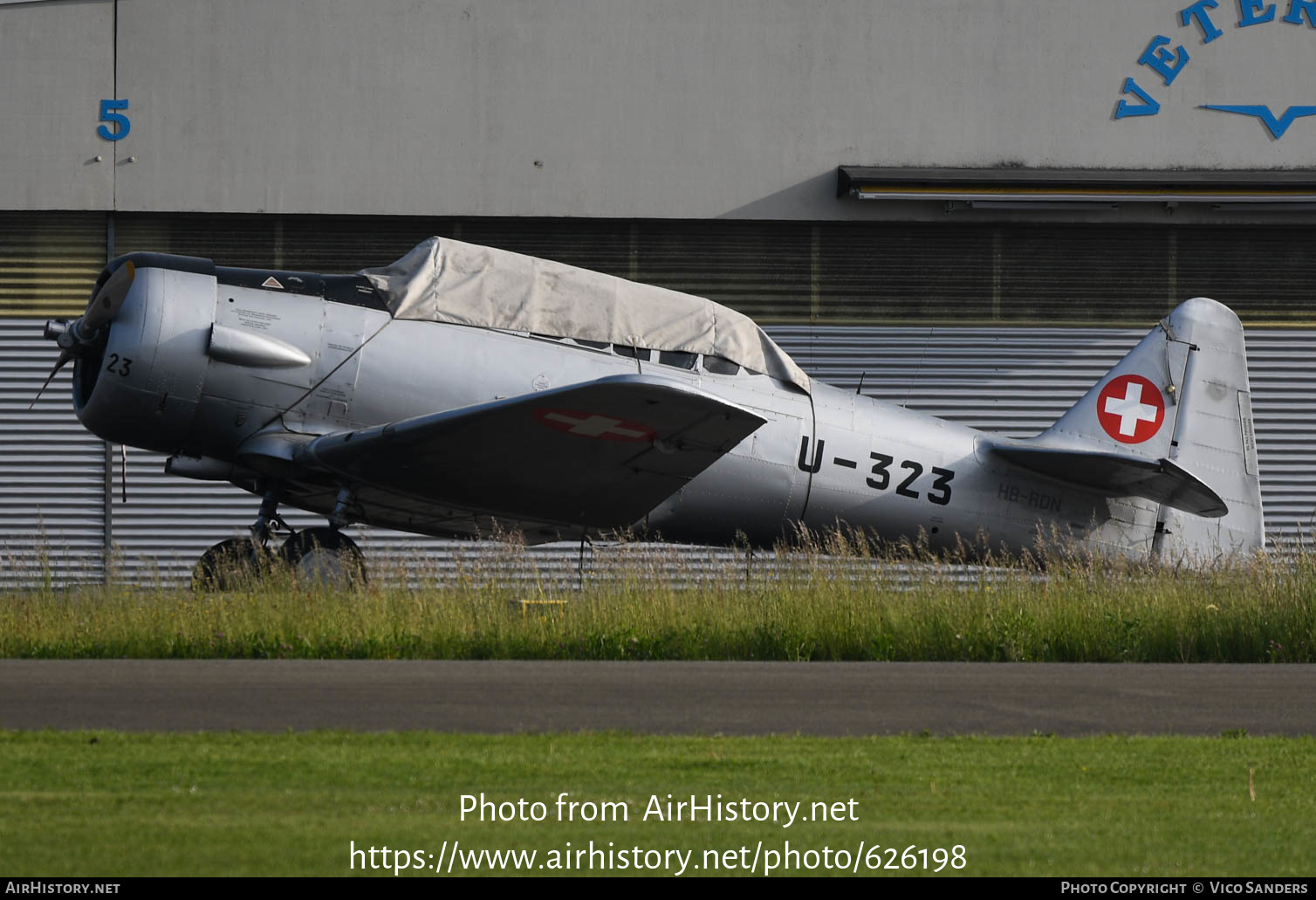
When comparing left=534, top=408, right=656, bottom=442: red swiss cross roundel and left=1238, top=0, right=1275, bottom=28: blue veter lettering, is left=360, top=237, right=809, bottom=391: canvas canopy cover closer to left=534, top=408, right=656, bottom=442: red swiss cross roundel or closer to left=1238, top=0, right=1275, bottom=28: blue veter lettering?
left=534, top=408, right=656, bottom=442: red swiss cross roundel

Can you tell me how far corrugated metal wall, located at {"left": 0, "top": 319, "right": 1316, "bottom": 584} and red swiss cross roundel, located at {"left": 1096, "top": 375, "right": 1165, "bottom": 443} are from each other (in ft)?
11.8

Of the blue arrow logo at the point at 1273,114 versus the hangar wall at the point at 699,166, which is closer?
the hangar wall at the point at 699,166

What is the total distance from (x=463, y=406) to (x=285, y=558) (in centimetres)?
162

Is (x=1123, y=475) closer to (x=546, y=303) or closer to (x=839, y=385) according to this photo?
(x=546, y=303)

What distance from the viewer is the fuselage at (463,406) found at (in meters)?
9.98

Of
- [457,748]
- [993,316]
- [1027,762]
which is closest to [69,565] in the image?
[993,316]

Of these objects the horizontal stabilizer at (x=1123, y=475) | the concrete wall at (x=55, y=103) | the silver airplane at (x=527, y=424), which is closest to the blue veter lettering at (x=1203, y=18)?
the silver airplane at (x=527, y=424)

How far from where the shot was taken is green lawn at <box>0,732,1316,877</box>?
144 inches

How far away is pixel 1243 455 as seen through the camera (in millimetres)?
12836

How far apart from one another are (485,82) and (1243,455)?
8.59 meters

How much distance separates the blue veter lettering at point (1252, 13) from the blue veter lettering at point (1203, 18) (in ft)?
0.92

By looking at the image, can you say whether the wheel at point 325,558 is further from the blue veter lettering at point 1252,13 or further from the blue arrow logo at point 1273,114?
the blue veter lettering at point 1252,13
